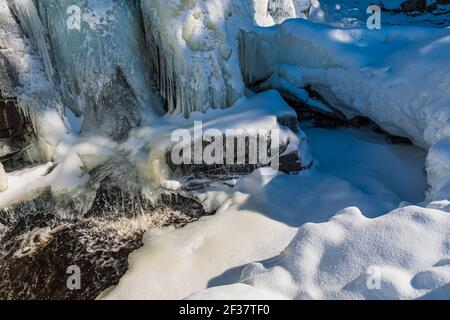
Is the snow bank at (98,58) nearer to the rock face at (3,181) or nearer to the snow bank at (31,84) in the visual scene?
the snow bank at (31,84)

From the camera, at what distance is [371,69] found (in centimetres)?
493

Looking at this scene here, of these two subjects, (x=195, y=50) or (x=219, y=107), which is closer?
(x=195, y=50)

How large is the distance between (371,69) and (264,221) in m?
2.39

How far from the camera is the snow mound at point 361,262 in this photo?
2471 mm

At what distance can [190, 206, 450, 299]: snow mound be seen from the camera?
247 centimetres

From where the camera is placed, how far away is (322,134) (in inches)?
230

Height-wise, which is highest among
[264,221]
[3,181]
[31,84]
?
[31,84]

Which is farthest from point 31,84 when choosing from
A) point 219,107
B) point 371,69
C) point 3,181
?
point 371,69

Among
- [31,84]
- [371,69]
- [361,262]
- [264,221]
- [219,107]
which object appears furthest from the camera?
[219,107]

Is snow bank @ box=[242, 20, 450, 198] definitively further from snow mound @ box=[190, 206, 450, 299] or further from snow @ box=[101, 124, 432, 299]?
snow mound @ box=[190, 206, 450, 299]

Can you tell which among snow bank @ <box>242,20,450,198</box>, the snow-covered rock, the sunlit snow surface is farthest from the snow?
the snow-covered rock

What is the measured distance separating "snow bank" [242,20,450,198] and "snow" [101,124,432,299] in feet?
1.65

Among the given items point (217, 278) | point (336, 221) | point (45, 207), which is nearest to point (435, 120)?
point (336, 221)

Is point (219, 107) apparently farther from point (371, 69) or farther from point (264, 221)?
point (371, 69)
